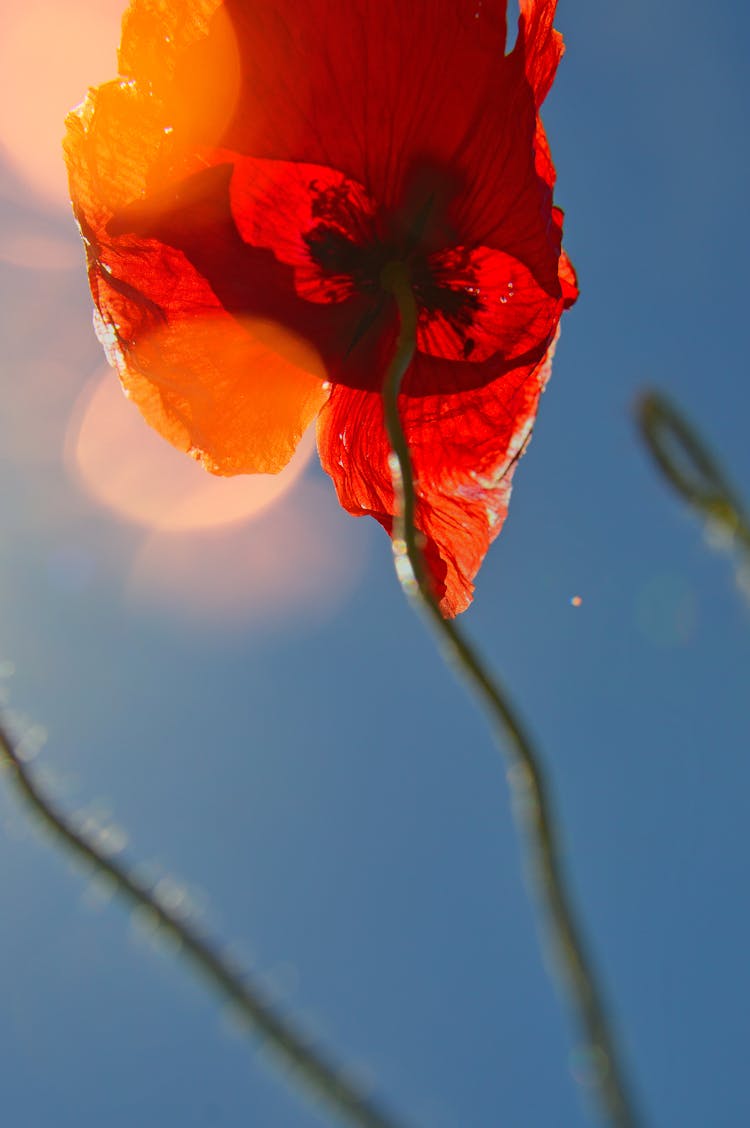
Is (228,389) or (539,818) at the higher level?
(539,818)

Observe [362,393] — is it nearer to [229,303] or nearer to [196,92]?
[229,303]

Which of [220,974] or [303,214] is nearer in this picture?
[220,974]

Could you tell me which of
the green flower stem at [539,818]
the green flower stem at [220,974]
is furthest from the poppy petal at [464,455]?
the green flower stem at [220,974]

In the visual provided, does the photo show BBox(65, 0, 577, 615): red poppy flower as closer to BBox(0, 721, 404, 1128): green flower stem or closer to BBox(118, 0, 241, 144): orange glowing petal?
BBox(118, 0, 241, 144): orange glowing petal

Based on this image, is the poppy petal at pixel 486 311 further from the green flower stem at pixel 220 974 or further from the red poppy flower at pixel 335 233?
the green flower stem at pixel 220 974

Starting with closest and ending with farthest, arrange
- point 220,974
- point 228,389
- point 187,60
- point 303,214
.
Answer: point 220,974
point 187,60
point 303,214
point 228,389

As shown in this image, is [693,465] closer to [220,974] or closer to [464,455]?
[220,974]

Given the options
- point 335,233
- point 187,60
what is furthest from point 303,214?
point 187,60
